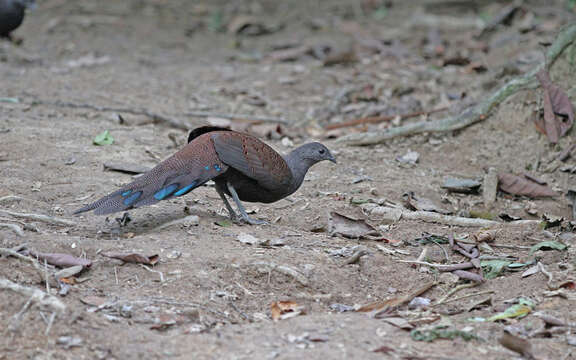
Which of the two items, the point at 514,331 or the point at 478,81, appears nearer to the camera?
the point at 514,331

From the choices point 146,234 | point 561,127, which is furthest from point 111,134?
point 561,127

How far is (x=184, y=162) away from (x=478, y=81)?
5.17 metres

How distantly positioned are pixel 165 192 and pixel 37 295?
4.12 feet

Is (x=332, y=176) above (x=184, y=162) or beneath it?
beneath

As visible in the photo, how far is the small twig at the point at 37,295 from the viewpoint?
136 inches

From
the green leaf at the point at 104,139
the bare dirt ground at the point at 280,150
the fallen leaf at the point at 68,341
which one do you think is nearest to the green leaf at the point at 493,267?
the bare dirt ground at the point at 280,150

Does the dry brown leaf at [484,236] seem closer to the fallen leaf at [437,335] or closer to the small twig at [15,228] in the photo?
the fallen leaf at [437,335]

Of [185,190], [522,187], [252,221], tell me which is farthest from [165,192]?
[522,187]

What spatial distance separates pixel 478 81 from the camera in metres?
8.83

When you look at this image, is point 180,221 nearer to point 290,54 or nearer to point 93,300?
point 93,300

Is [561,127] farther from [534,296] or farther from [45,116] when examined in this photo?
[45,116]

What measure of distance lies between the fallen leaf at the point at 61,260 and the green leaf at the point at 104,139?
9.09 feet

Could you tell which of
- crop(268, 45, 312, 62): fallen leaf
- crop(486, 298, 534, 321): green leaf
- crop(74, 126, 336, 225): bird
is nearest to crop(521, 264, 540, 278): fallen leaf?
crop(486, 298, 534, 321): green leaf

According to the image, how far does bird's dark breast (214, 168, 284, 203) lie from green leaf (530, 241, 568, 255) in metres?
1.72
